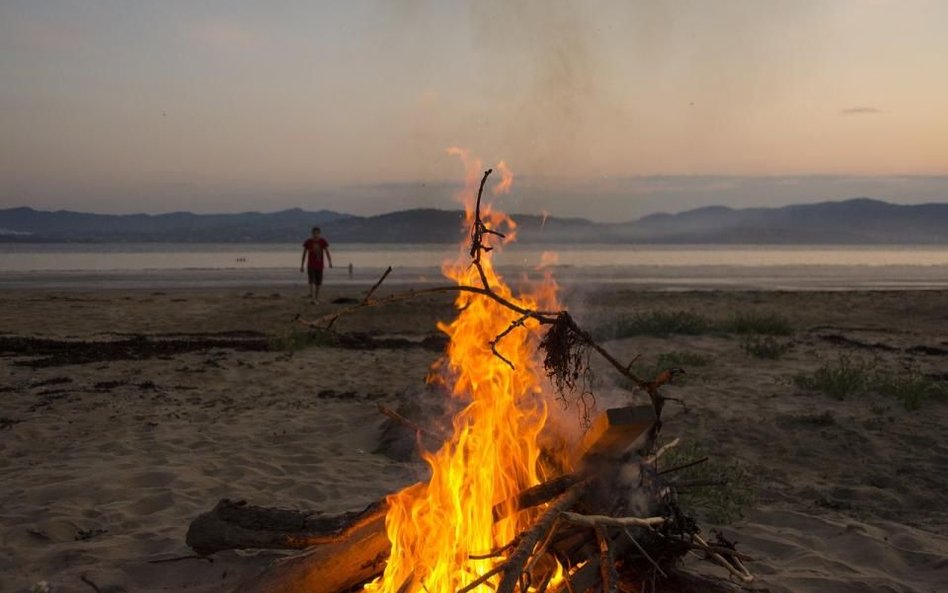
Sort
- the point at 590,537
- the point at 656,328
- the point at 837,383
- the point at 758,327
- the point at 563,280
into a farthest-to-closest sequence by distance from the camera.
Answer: the point at 563,280 < the point at 758,327 < the point at 656,328 < the point at 837,383 < the point at 590,537

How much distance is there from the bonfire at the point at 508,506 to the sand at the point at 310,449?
102cm

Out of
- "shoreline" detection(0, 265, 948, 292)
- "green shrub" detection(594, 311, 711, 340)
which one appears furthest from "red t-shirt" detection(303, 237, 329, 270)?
"green shrub" detection(594, 311, 711, 340)

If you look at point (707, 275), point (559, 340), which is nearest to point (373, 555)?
point (559, 340)

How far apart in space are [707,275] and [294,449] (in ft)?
127

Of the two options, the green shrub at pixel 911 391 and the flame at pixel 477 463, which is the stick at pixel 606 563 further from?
the green shrub at pixel 911 391

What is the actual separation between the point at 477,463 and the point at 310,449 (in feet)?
13.2

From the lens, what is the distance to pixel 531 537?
125 inches

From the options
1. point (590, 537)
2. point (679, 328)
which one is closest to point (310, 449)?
point (590, 537)

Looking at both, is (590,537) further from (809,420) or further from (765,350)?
(765,350)

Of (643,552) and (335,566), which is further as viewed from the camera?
(335,566)

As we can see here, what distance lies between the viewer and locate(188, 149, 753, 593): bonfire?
3314 mm

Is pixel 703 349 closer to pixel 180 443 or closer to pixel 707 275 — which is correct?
pixel 180 443

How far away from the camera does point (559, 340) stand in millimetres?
3279

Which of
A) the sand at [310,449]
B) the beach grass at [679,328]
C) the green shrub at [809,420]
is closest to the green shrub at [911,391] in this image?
the sand at [310,449]
